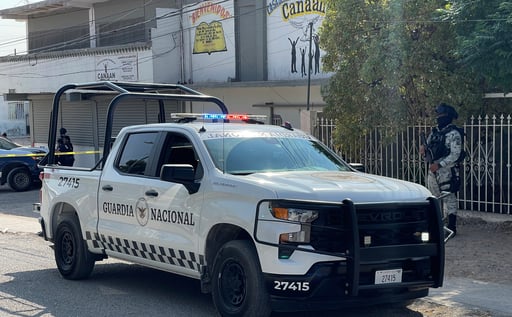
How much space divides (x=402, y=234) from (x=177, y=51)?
63.4 ft

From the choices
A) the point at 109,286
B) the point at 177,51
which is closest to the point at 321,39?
the point at 109,286

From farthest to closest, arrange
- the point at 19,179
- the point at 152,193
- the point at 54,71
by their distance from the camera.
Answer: the point at 54,71 < the point at 19,179 < the point at 152,193

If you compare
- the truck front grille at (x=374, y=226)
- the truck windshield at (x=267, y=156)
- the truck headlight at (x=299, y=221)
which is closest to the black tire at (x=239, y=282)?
the truck headlight at (x=299, y=221)

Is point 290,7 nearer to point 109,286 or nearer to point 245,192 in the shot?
point 109,286

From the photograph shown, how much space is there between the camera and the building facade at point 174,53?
2042cm

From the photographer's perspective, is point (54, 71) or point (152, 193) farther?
point (54, 71)

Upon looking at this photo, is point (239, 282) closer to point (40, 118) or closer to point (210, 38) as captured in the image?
point (210, 38)

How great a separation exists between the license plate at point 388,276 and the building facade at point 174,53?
9.04 m

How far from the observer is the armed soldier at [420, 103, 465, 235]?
35.7ft

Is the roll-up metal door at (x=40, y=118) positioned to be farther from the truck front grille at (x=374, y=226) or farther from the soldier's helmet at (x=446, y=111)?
the truck front grille at (x=374, y=226)

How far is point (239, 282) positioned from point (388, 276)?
1286 millimetres

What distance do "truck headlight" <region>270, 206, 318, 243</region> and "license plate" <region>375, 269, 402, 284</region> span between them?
0.69 metres

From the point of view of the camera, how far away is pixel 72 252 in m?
9.04

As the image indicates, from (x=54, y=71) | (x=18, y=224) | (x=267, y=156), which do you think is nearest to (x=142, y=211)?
(x=267, y=156)
